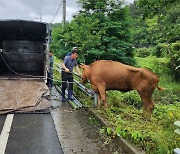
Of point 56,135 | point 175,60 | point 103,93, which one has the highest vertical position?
point 103,93

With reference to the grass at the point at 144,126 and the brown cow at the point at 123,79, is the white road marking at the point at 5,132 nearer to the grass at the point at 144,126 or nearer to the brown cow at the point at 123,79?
the grass at the point at 144,126

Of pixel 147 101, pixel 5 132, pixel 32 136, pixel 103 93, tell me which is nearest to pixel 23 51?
pixel 103 93

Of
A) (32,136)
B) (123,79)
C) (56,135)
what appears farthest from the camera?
(123,79)


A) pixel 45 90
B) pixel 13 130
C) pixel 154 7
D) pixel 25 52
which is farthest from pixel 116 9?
pixel 154 7

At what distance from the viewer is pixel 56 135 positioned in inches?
250

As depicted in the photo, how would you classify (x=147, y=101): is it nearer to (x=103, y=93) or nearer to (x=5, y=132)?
(x=103, y=93)

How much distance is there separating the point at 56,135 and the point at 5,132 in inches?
42.7

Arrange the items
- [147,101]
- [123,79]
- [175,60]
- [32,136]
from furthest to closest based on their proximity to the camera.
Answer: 1. [175,60]
2. [123,79]
3. [147,101]
4. [32,136]

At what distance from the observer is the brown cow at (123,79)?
739 centimetres

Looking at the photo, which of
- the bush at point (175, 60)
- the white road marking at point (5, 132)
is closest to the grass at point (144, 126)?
the white road marking at point (5, 132)

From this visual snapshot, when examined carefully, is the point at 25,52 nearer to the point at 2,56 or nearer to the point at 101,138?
the point at 2,56

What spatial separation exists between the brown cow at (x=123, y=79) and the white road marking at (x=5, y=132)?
232 cm

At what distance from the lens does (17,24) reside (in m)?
10.7

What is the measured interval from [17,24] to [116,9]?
10.3 m
